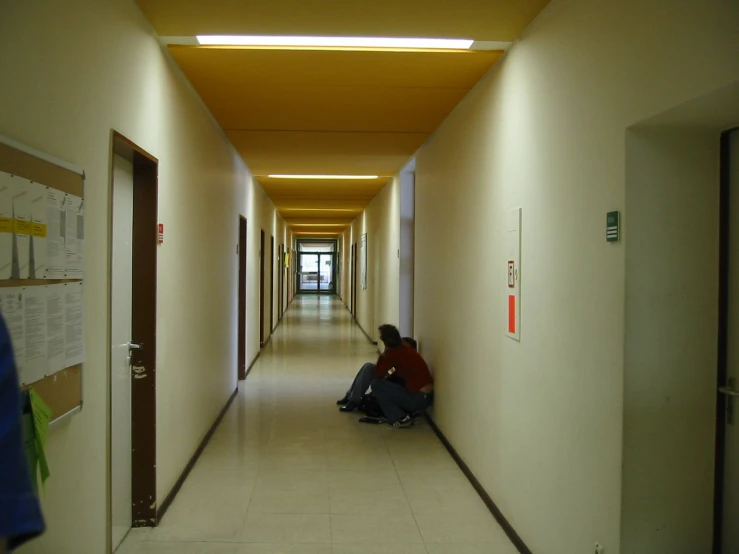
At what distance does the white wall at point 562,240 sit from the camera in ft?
6.58

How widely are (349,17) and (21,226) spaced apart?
1946 mm

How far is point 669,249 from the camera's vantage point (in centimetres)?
213

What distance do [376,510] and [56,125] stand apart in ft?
9.43

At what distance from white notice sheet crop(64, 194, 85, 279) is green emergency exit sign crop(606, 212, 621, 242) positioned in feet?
6.42

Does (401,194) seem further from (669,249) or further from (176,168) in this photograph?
(669,249)

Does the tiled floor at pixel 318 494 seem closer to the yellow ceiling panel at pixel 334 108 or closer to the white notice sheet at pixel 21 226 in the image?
the white notice sheet at pixel 21 226

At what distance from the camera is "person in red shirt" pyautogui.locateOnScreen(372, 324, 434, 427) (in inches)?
229

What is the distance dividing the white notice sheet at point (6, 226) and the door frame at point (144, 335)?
167 centimetres

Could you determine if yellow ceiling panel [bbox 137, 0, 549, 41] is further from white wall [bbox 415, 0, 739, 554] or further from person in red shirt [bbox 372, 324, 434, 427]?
person in red shirt [bbox 372, 324, 434, 427]

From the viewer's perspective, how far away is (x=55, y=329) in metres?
2.03

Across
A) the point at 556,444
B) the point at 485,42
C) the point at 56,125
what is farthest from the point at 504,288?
the point at 56,125

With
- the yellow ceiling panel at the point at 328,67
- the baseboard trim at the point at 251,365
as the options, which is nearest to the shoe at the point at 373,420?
the baseboard trim at the point at 251,365

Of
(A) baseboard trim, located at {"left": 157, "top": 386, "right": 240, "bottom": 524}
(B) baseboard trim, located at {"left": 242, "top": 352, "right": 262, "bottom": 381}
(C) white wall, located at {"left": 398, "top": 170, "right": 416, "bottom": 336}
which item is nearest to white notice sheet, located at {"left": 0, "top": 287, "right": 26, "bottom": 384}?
(A) baseboard trim, located at {"left": 157, "top": 386, "right": 240, "bottom": 524}

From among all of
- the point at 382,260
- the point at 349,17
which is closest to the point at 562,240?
the point at 349,17
